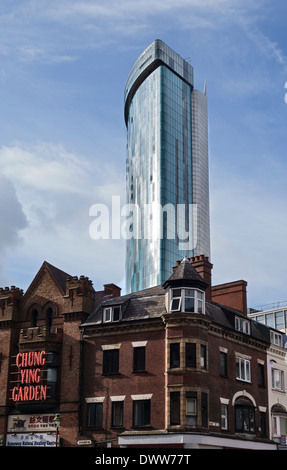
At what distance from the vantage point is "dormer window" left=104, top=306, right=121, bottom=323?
48594 mm

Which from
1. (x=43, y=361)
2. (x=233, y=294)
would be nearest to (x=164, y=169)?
(x=233, y=294)

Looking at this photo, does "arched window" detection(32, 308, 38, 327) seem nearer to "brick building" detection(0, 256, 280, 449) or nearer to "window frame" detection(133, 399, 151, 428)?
"brick building" detection(0, 256, 280, 449)

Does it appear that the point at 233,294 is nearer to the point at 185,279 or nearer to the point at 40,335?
the point at 185,279

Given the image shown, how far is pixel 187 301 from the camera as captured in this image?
45.9 meters

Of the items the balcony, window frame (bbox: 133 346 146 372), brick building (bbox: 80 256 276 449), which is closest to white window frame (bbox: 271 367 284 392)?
brick building (bbox: 80 256 276 449)

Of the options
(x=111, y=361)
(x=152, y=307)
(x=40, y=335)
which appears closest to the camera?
(x=111, y=361)

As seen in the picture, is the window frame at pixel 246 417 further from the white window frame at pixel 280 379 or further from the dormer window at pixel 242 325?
the dormer window at pixel 242 325

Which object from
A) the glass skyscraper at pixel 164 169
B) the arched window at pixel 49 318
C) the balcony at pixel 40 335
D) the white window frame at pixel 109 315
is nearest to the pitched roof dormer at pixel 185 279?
the white window frame at pixel 109 315

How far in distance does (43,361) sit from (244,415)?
676 inches

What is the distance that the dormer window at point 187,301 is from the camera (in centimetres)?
4556

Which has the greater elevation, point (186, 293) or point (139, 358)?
point (186, 293)

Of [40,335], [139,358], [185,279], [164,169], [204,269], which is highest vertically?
[164,169]

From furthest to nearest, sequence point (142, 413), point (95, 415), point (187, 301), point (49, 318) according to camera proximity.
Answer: point (49, 318), point (95, 415), point (187, 301), point (142, 413)

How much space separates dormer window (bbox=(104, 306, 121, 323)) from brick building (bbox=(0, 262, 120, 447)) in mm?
2214
